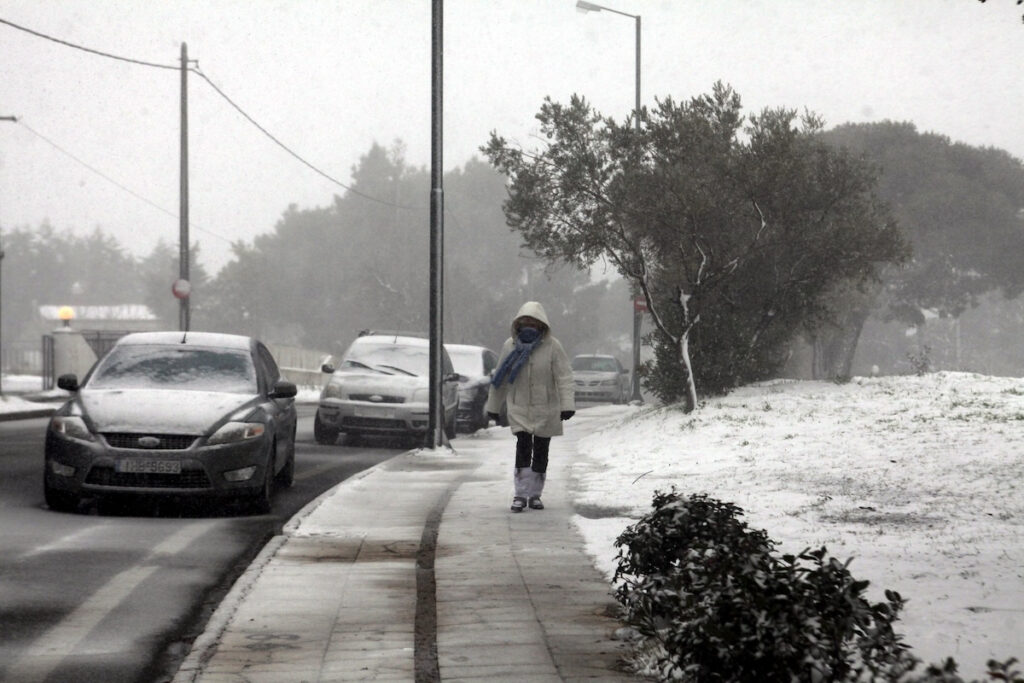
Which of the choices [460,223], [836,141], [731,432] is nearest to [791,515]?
[731,432]

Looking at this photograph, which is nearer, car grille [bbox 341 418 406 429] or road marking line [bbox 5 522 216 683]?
road marking line [bbox 5 522 216 683]

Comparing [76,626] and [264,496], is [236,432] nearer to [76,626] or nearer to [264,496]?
[264,496]

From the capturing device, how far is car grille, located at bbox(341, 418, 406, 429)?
20.8 m

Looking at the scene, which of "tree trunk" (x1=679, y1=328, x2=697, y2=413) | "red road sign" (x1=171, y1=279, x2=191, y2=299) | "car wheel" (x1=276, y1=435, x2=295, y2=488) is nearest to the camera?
"car wheel" (x1=276, y1=435, x2=295, y2=488)

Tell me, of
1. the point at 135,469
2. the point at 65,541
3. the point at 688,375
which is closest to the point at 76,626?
the point at 65,541

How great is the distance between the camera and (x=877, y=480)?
12.0 metres

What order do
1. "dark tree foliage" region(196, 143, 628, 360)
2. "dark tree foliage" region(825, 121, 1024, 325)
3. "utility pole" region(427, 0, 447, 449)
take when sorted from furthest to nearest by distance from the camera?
"dark tree foliage" region(196, 143, 628, 360), "dark tree foliage" region(825, 121, 1024, 325), "utility pole" region(427, 0, 447, 449)

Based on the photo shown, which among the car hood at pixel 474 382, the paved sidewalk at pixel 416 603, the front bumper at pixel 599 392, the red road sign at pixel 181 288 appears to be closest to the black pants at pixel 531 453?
the paved sidewalk at pixel 416 603

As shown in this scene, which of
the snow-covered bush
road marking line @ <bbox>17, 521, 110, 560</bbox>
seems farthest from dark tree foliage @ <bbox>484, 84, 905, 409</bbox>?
the snow-covered bush

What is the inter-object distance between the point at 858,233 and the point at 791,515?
12.3 metres

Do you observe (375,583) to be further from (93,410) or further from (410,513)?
(93,410)

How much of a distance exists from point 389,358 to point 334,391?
52.0 inches

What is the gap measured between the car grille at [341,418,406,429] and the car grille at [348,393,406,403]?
297 mm

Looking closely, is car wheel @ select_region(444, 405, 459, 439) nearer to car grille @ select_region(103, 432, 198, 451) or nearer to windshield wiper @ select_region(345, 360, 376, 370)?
windshield wiper @ select_region(345, 360, 376, 370)
